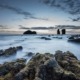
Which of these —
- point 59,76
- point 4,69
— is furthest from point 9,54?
point 59,76

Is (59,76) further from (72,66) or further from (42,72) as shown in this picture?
(72,66)

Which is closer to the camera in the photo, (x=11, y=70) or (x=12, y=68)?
(x=11, y=70)

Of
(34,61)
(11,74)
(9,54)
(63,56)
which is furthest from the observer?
(9,54)

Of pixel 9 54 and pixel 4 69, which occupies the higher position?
pixel 4 69

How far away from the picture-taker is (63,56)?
11305 mm

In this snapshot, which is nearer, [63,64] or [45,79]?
[45,79]

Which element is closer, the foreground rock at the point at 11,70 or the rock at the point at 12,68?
the foreground rock at the point at 11,70

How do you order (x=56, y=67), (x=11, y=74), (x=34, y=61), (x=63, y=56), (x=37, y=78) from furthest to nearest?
1. (x=63, y=56)
2. (x=34, y=61)
3. (x=11, y=74)
4. (x=56, y=67)
5. (x=37, y=78)

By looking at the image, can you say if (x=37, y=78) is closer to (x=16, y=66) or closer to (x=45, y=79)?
(x=45, y=79)

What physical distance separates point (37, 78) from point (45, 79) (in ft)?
1.42

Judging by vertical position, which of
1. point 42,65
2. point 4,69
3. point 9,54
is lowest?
point 9,54

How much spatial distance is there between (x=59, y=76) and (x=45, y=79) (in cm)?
75

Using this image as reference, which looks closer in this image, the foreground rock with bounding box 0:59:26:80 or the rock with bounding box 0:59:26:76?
the foreground rock with bounding box 0:59:26:80

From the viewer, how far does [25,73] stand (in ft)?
28.1
